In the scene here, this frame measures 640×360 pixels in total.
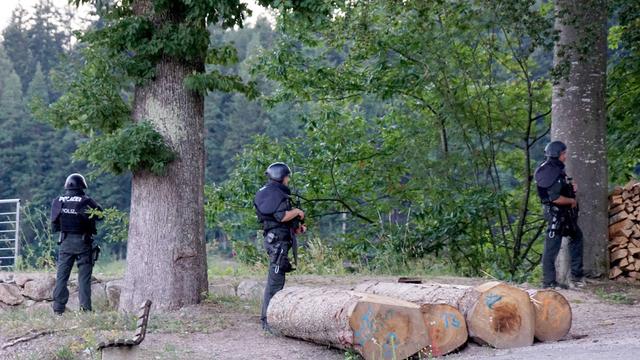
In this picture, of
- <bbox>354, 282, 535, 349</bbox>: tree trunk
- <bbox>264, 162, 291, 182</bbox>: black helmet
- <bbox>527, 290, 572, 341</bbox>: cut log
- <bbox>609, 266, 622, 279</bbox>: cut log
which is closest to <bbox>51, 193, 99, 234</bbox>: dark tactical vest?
<bbox>264, 162, 291, 182</bbox>: black helmet

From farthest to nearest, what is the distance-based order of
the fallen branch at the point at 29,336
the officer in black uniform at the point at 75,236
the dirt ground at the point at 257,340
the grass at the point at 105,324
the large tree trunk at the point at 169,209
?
1. the officer in black uniform at the point at 75,236
2. the large tree trunk at the point at 169,209
3. the fallen branch at the point at 29,336
4. the grass at the point at 105,324
5. the dirt ground at the point at 257,340

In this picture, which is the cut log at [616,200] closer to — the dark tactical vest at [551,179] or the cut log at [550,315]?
the dark tactical vest at [551,179]

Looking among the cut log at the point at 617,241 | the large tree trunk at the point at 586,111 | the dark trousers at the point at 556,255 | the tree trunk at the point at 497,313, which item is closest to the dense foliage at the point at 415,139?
the large tree trunk at the point at 586,111

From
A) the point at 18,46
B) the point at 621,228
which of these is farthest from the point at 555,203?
the point at 18,46

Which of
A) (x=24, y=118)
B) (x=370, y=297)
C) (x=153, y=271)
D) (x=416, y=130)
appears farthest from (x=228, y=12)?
(x=24, y=118)

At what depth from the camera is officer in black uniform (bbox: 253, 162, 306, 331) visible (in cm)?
1023

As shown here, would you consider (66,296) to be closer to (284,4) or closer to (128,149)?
(128,149)

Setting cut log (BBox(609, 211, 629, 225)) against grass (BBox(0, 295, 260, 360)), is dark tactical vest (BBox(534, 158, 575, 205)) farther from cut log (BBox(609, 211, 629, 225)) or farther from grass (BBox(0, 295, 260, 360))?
grass (BBox(0, 295, 260, 360))

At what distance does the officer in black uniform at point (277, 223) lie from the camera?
33.6 feet

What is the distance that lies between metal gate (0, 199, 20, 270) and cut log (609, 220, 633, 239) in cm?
1045

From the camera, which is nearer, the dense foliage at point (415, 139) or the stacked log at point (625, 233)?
the stacked log at point (625, 233)

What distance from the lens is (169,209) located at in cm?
1125

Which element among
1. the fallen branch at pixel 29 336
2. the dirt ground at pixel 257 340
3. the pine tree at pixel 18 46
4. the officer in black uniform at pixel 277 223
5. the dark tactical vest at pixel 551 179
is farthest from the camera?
the pine tree at pixel 18 46

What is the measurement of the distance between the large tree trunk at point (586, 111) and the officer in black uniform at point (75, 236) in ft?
21.8
